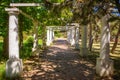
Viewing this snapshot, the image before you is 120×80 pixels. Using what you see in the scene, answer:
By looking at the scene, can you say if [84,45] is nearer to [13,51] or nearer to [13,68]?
[13,51]

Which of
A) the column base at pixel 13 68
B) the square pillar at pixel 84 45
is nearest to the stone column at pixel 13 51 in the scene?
the column base at pixel 13 68

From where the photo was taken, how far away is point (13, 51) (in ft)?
37.3

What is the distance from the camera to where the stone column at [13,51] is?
11.0 metres

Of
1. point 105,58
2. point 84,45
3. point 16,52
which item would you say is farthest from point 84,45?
point 16,52

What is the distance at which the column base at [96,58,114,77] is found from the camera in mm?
11383

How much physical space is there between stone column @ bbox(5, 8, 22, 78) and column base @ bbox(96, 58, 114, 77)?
344 centimetres

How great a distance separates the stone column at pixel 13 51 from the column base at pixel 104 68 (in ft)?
11.3

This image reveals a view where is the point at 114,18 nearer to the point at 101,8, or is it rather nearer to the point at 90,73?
the point at 101,8

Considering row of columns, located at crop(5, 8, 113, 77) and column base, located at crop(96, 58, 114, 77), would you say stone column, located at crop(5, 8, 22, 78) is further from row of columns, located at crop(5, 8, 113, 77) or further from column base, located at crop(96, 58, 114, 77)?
column base, located at crop(96, 58, 114, 77)

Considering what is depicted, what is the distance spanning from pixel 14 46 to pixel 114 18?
22.2 ft

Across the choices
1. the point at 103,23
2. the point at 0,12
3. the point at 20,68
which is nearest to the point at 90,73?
the point at 103,23

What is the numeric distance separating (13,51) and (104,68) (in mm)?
3990

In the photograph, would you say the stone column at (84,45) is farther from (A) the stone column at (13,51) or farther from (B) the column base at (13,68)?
(B) the column base at (13,68)

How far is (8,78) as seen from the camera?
426 inches
